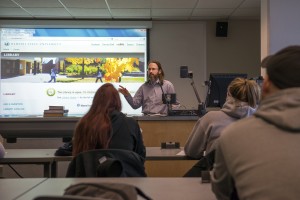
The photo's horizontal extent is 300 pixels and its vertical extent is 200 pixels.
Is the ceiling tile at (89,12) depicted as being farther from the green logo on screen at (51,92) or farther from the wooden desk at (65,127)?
the wooden desk at (65,127)

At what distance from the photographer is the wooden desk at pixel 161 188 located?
155 centimetres

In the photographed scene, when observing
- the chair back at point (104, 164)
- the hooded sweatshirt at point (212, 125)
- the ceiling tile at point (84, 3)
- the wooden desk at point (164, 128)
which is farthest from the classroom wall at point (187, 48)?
the chair back at point (104, 164)

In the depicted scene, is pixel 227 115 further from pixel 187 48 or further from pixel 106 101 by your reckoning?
pixel 187 48

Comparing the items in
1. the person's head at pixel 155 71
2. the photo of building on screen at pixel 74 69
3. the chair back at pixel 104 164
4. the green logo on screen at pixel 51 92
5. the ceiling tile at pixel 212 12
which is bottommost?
the chair back at pixel 104 164

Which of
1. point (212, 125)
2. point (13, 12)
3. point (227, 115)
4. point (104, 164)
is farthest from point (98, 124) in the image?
point (13, 12)

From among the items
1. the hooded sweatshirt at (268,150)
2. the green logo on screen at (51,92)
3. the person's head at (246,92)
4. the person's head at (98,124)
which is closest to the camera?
the hooded sweatshirt at (268,150)

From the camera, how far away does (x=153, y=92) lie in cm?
534

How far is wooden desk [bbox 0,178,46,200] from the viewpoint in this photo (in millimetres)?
1600

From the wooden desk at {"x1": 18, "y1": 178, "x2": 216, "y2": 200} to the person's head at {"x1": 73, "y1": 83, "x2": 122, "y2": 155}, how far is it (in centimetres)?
49

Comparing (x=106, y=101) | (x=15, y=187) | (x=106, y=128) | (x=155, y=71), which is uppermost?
(x=155, y=71)

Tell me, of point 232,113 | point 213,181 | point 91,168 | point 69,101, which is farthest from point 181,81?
point 213,181

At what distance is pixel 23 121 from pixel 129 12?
3.20m

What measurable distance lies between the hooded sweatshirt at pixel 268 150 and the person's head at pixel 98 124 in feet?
4.32

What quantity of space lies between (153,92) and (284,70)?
420 centimetres
